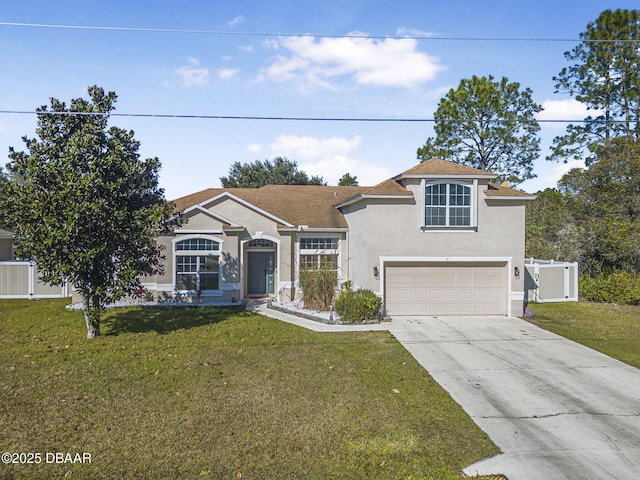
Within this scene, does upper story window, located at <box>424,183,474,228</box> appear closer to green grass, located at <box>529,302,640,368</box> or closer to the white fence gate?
green grass, located at <box>529,302,640,368</box>

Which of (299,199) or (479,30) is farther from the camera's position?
(299,199)

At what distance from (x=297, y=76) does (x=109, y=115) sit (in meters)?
5.61

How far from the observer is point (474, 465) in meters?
5.06

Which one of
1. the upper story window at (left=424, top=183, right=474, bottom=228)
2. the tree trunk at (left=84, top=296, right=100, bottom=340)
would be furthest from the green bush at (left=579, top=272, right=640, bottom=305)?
the tree trunk at (left=84, top=296, right=100, bottom=340)

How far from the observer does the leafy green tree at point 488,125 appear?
101 ft

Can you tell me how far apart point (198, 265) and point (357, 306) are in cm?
671

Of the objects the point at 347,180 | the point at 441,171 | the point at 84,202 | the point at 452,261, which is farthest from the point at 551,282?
the point at 347,180

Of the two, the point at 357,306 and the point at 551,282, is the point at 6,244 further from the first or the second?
the point at 551,282

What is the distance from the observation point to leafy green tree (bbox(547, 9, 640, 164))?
25328 millimetres

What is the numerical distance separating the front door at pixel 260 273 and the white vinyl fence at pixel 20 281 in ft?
Result: 25.6

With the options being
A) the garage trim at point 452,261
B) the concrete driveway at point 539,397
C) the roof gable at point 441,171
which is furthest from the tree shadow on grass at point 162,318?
the roof gable at point 441,171

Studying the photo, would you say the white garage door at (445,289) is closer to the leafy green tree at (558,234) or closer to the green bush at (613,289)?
the green bush at (613,289)

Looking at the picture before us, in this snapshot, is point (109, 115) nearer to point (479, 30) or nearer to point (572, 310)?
point (479, 30)

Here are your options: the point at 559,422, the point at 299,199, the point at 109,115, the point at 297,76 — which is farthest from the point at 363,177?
the point at 559,422
